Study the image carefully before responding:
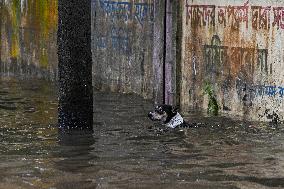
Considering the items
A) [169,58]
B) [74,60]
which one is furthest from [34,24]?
[74,60]

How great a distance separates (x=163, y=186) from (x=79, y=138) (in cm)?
309

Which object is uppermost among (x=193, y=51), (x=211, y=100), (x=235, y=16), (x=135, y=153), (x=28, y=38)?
(x=235, y=16)

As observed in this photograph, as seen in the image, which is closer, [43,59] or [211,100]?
[211,100]

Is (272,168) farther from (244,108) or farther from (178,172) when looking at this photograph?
(244,108)

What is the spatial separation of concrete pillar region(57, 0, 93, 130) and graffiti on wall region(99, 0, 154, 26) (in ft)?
14.3

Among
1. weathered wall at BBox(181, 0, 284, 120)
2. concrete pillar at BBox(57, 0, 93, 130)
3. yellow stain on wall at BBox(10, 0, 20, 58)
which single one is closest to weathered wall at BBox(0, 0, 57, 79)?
yellow stain on wall at BBox(10, 0, 20, 58)

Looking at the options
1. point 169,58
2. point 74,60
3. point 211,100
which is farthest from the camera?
point 169,58

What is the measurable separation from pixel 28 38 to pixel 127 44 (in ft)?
14.0

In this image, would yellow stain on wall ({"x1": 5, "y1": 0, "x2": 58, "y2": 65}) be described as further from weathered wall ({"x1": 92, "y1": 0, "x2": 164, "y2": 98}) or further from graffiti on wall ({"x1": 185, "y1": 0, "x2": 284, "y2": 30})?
graffiti on wall ({"x1": 185, "y1": 0, "x2": 284, "y2": 30})

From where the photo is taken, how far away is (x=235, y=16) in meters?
13.6

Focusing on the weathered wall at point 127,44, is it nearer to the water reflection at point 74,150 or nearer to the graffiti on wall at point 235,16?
the graffiti on wall at point 235,16

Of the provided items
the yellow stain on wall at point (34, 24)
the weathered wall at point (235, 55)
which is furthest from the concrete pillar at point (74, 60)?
the yellow stain on wall at point (34, 24)

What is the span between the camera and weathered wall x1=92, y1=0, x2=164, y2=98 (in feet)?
52.2

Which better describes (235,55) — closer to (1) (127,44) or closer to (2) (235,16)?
(2) (235,16)
